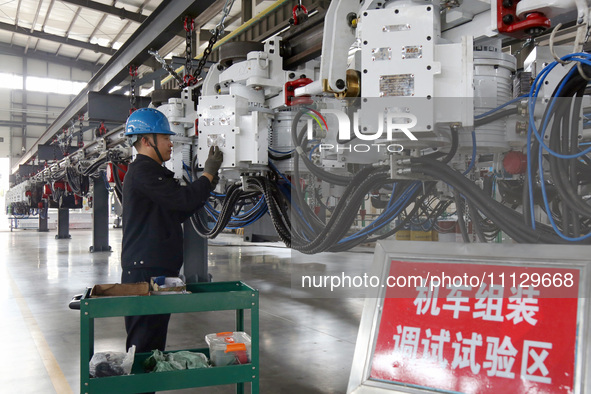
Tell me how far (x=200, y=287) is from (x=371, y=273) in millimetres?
1020

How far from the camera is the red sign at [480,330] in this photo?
1.29 metres

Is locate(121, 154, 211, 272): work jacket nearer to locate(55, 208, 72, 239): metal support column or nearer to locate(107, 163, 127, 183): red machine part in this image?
locate(107, 163, 127, 183): red machine part

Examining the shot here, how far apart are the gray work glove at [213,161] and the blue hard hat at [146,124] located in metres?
0.29

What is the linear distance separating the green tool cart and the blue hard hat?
3.36 ft

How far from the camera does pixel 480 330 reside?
4.58 feet

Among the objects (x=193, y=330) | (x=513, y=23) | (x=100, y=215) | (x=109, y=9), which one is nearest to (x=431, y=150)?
(x=513, y=23)

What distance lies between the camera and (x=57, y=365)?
10.2 feet

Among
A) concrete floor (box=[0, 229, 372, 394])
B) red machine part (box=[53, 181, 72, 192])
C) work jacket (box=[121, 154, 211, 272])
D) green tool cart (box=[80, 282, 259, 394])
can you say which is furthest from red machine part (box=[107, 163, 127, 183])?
red machine part (box=[53, 181, 72, 192])

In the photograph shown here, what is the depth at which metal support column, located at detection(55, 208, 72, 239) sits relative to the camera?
42.8 ft

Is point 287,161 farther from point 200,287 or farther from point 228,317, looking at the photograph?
point 228,317

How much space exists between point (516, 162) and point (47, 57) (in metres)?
18.3

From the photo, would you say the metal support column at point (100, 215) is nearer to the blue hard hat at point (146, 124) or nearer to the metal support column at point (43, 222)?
the blue hard hat at point (146, 124)

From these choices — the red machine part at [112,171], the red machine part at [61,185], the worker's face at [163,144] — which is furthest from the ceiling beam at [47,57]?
the worker's face at [163,144]

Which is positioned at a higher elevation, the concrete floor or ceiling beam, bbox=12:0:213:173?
ceiling beam, bbox=12:0:213:173
